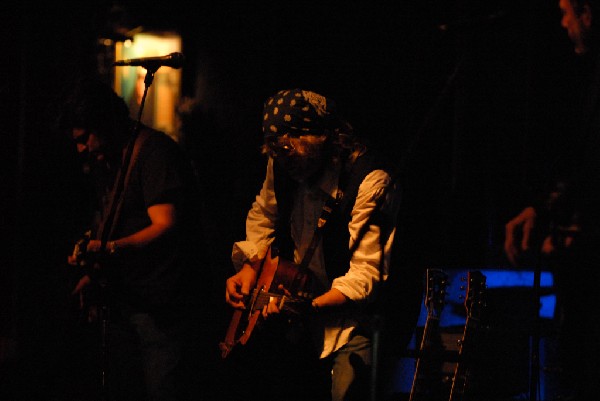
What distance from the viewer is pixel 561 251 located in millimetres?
2834

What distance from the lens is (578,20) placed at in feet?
10.4

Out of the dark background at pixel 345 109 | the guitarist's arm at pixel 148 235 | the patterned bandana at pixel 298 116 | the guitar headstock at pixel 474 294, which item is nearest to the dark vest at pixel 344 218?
the patterned bandana at pixel 298 116

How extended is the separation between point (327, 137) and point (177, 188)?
903mm

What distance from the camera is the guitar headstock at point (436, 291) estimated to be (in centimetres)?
404

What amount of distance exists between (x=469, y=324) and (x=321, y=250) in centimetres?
90

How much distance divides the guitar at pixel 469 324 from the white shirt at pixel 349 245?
0.65 meters

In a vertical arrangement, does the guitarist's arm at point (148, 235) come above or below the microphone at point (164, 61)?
below

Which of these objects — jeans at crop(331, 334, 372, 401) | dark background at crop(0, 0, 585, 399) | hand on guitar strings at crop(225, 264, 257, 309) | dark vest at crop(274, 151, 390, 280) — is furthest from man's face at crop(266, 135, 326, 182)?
jeans at crop(331, 334, 372, 401)

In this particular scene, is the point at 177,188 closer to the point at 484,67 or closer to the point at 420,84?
the point at 420,84

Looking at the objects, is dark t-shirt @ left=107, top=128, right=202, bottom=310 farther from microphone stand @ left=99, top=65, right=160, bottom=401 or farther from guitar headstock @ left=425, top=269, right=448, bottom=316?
guitar headstock @ left=425, top=269, right=448, bottom=316

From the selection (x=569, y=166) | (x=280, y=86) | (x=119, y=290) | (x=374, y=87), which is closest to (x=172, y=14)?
(x=280, y=86)

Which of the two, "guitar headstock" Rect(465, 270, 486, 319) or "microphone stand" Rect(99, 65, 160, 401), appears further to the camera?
"guitar headstock" Rect(465, 270, 486, 319)

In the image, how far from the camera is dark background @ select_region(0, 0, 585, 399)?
5.03 m

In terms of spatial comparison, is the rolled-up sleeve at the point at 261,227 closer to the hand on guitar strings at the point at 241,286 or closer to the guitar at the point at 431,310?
the hand on guitar strings at the point at 241,286
